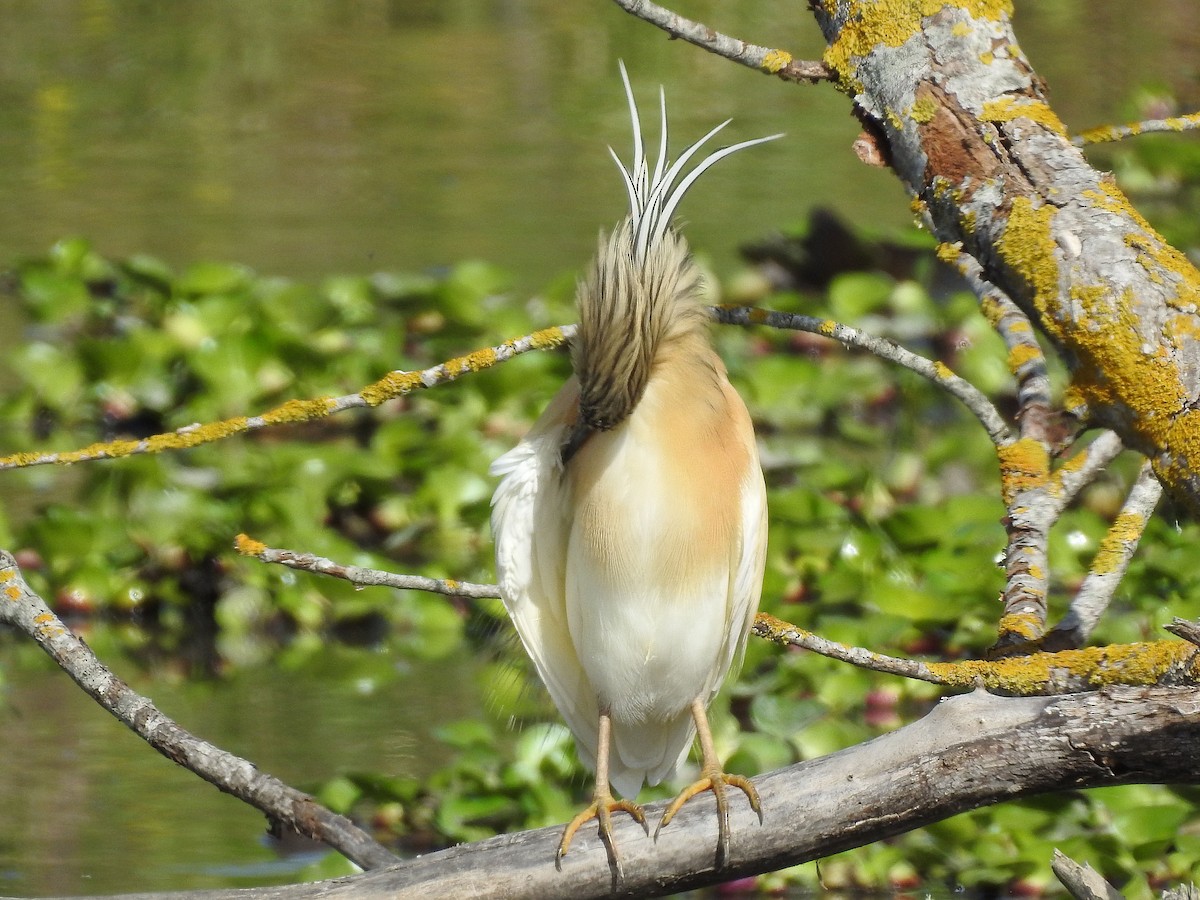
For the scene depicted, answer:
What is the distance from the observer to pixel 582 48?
31.6 ft

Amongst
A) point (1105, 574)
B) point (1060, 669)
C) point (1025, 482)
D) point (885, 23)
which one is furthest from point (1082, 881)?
point (885, 23)

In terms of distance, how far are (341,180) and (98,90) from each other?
A: 1.78 m

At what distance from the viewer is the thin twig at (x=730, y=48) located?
6.98 ft

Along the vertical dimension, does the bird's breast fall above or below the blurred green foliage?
above

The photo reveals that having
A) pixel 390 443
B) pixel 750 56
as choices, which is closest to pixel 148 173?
pixel 390 443

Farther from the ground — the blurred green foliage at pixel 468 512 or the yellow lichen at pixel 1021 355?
the yellow lichen at pixel 1021 355

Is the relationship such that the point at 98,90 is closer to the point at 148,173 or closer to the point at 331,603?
the point at 148,173

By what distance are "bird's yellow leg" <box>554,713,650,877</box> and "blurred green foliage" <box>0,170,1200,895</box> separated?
33cm

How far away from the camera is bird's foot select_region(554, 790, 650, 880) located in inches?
79.3

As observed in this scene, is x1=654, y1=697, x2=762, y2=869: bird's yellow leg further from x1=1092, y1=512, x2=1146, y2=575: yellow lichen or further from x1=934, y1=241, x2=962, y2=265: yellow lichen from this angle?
x1=934, y1=241, x2=962, y2=265: yellow lichen

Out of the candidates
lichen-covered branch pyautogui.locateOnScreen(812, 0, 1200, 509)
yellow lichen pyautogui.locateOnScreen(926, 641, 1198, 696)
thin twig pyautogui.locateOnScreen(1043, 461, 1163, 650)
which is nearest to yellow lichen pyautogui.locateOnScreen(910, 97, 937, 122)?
lichen-covered branch pyautogui.locateOnScreen(812, 0, 1200, 509)

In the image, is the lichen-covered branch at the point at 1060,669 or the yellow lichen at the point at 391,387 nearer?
the lichen-covered branch at the point at 1060,669

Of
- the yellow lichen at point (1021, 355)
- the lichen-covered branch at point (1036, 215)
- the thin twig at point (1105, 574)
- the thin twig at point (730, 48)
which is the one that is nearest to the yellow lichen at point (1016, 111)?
the lichen-covered branch at point (1036, 215)

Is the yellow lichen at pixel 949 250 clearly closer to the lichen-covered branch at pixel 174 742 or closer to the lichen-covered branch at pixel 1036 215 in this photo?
the lichen-covered branch at pixel 1036 215
